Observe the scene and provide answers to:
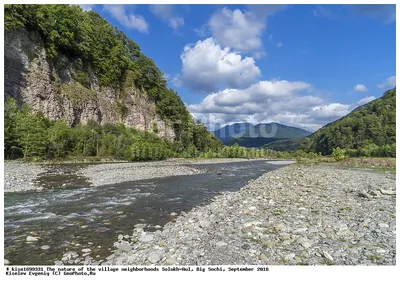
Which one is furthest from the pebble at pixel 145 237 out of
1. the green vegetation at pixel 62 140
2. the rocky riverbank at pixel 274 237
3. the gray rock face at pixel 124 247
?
the green vegetation at pixel 62 140

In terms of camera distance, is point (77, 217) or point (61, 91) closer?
point (77, 217)

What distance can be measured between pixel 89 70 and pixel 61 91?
53.0 ft

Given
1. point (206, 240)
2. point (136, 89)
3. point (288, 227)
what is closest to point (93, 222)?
point (206, 240)

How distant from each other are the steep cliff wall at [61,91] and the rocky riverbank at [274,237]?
54950mm

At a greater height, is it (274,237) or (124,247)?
(274,237)

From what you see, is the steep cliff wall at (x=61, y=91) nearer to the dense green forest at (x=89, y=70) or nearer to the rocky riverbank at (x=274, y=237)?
the dense green forest at (x=89, y=70)

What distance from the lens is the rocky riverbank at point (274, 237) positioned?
5293 millimetres

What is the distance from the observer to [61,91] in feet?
202

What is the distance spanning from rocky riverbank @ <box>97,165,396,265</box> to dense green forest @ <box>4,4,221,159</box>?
1668 inches

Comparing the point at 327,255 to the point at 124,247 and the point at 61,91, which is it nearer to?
the point at 124,247

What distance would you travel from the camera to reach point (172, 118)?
3841 inches

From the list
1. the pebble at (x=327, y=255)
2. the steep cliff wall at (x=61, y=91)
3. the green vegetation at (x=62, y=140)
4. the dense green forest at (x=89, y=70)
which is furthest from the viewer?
the steep cliff wall at (x=61, y=91)

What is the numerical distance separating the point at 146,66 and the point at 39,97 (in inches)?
1951

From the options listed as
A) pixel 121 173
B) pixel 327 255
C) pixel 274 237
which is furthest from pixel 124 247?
pixel 121 173
